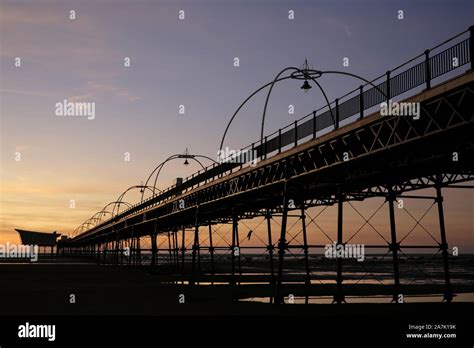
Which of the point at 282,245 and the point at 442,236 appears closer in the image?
the point at 442,236

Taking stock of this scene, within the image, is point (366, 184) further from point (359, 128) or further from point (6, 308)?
point (6, 308)

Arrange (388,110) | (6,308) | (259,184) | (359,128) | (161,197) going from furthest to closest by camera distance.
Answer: (161,197) < (259,184) < (6,308) < (359,128) < (388,110)

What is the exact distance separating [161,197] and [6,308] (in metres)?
51.8

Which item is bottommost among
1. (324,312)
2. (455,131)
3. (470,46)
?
(324,312)

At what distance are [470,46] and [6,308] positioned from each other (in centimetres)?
2128

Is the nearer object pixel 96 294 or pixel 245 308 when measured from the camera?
pixel 245 308

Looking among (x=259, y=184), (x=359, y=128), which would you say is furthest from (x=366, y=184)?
(x=359, y=128)

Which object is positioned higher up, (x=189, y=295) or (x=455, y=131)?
(x=455, y=131)

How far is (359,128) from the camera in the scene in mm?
26016

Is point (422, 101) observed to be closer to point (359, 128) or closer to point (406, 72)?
point (406, 72)

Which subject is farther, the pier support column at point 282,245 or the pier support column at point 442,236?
the pier support column at point 442,236

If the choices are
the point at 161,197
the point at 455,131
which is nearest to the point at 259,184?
the point at 455,131

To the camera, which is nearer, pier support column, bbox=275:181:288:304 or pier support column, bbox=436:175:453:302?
pier support column, bbox=275:181:288:304

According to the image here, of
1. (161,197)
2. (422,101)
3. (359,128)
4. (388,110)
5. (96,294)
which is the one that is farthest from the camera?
(161,197)
